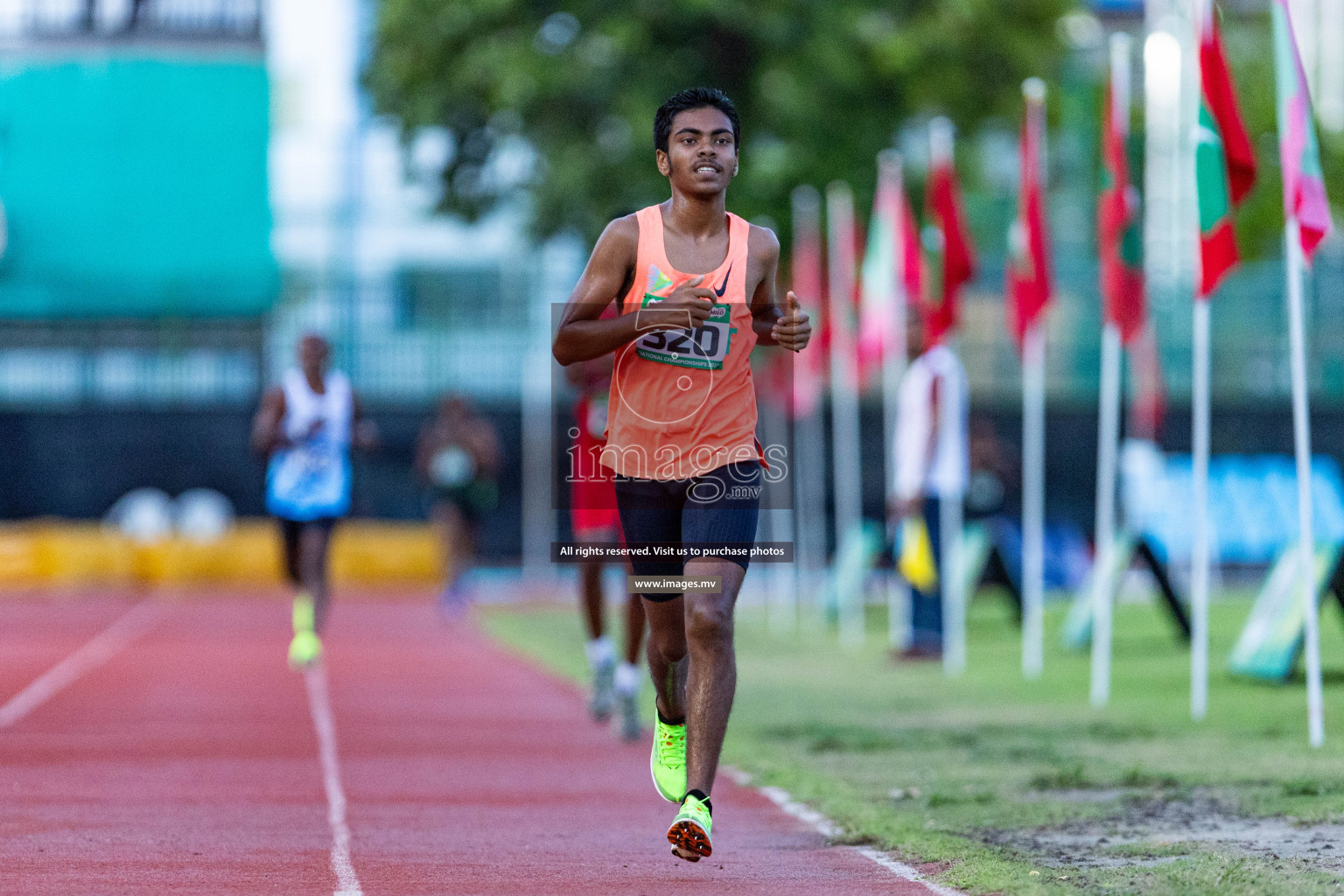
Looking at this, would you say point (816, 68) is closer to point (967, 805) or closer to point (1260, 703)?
point (1260, 703)

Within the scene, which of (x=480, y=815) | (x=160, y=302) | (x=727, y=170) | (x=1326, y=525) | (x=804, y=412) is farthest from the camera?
(x=160, y=302)

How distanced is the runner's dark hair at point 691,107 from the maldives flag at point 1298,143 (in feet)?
12.5

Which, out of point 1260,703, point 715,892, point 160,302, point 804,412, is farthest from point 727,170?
point 160,302

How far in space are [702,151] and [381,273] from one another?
22.5 m

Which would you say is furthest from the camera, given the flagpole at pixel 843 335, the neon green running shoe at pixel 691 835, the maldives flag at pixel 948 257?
the flagpole at pixel 843 335

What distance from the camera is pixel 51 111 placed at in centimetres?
2947

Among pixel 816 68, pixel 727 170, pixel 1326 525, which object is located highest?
pixel 816 68

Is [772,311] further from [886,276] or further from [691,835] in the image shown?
[886,276]

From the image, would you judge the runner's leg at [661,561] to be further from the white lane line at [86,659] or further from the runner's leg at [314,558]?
the runner's leg at [314,558]

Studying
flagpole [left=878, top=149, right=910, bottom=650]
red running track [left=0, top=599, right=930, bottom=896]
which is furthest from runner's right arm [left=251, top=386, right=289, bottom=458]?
flagpole [left=878, top=149, right=910, bottom=650]

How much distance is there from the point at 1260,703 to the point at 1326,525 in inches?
577

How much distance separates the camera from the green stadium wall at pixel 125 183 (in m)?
29.2

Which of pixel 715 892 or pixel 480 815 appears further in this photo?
pixel 480 815

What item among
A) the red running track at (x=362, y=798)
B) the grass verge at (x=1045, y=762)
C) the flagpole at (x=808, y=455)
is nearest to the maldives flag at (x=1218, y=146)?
the grass verge at (x=1045, y=762)
